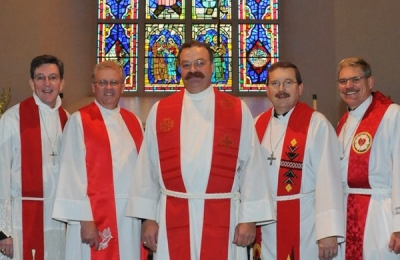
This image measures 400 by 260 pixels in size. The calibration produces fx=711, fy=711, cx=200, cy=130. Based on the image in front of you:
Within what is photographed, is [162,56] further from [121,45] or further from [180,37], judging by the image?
[121,45]

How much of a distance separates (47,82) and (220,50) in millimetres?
5364

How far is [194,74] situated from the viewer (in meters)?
4.70

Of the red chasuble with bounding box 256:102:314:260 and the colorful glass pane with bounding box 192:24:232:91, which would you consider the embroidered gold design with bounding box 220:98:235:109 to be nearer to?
the red chasuble with bounding box 256:102:314:260

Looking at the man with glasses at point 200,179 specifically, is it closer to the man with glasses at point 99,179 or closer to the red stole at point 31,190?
the man with glasses at point 99,179

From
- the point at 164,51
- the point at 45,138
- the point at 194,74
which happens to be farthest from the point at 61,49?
the point at 194,74

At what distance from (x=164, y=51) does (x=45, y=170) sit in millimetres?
5515

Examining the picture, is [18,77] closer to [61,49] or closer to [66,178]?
[61,49]

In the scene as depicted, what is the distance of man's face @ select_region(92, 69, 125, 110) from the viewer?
5.14 m

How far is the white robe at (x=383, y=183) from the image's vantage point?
15.6 feet

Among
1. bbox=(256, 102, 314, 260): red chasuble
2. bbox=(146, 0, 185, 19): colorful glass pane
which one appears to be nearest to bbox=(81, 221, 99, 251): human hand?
bbox=(256, 102, 314, 260): red chasuble

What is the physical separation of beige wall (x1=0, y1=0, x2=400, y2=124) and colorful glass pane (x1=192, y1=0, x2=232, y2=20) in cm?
92

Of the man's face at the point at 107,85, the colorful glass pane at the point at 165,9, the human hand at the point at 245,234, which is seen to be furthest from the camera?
the colorful glass pane at the point at 165,9

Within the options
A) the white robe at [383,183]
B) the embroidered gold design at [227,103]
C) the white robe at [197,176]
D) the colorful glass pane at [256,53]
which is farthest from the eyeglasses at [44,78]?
the colorful glass pane at [256,53]

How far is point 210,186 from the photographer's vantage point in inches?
183
